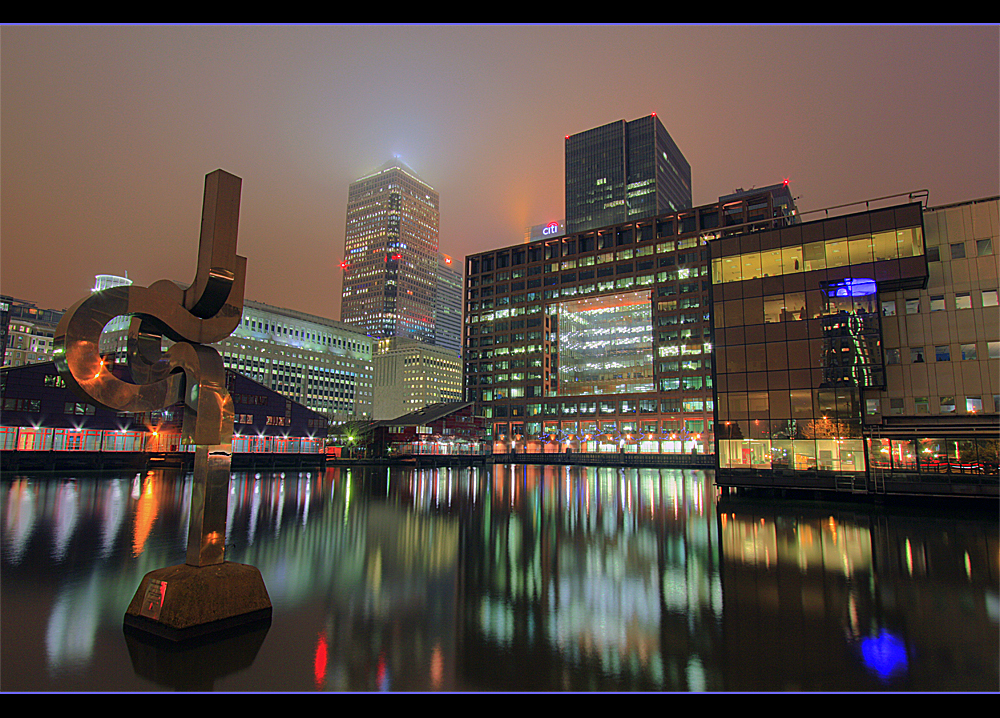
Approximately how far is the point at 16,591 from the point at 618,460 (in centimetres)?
9541

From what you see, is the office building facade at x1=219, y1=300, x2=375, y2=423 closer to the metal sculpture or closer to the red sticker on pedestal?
the metal sculpture

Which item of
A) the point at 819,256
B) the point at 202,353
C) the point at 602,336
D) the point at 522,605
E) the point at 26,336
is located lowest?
the point at 522,605

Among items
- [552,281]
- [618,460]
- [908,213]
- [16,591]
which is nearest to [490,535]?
[16,591]

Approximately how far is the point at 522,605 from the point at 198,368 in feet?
24.2

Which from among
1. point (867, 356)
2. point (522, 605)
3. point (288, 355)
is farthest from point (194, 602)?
point (288, 355)

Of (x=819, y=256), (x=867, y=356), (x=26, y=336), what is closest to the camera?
(x=867, y=356)

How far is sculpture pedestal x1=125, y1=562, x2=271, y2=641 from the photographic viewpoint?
845 cm

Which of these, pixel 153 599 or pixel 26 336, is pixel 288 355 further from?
pixel 153 599

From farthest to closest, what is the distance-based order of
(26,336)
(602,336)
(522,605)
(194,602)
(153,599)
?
(26,336)
(602,336)
(522,605)
(153,599)
(194,602)

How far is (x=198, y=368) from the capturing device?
9.35 meters

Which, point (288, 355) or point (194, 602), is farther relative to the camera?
point (288, 355)

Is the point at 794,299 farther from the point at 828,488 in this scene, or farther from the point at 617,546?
the point at 617,546

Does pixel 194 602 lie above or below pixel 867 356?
below

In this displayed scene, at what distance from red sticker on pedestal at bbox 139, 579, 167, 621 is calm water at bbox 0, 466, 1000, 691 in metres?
0.43
